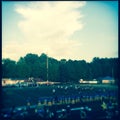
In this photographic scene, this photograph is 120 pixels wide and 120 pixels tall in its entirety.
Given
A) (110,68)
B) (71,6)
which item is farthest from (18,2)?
(110,68)

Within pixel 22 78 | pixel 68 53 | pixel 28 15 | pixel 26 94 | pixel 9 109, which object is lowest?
pixel 9 109

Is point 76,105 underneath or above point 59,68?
underneath

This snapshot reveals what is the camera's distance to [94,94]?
3.21 meters

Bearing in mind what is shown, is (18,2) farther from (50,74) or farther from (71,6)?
(50,74)

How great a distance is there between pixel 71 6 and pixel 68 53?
2.00 ft

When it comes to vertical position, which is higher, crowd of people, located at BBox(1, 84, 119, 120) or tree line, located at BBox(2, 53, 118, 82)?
tree line, located at BBox(2, 53, 118, 82)

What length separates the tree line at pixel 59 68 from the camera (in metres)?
3.10

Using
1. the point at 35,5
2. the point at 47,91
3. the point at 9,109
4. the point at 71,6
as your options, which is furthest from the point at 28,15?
the point at 9,109

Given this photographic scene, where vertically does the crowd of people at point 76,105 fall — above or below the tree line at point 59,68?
below

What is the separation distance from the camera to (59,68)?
3197 mm

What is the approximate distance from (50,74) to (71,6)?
92 centimetres

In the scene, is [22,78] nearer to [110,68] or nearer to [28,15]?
[28,15]

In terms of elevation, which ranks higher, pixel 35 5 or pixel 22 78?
pixel 35 5

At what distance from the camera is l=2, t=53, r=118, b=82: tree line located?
3104 millimetres
